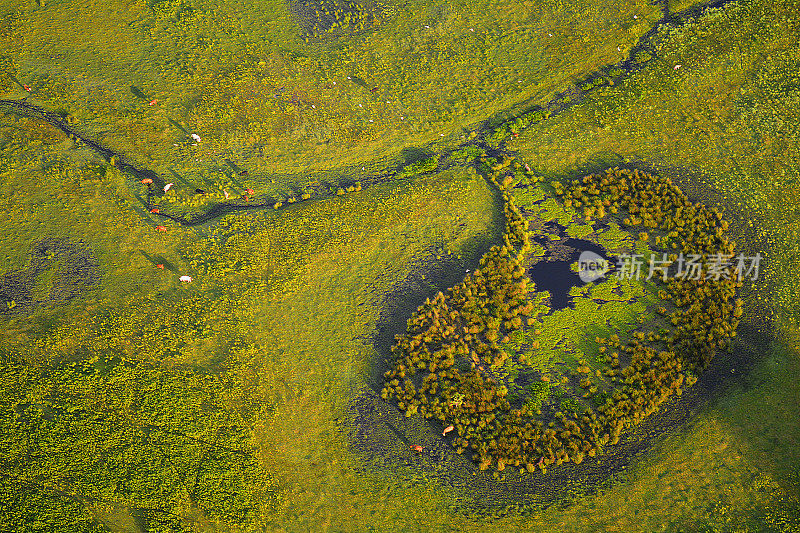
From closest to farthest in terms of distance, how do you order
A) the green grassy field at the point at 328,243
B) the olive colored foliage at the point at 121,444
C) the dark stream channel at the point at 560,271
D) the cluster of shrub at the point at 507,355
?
the olive colored foliage at the point at 121,444 → the green grassy field at the point at 328,243 → the cluster of shrub at the point at 507,355 → the dark stream channel at the point at 560,271

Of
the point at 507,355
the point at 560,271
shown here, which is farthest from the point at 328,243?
the point at 560,271

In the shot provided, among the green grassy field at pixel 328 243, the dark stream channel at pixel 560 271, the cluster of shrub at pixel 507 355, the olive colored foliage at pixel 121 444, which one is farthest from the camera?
the dark stream channel at pixel 560 271

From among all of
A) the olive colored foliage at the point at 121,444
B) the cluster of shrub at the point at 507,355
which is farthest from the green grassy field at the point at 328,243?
the cluster of shrub at the point at 507,355

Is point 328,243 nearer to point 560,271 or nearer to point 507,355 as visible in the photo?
point 507,355

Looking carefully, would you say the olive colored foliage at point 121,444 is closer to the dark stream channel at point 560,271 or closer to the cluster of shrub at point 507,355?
the cluster of shrub at point 507,355

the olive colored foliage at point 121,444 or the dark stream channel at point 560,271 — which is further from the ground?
the dark stream channel at point 560,271

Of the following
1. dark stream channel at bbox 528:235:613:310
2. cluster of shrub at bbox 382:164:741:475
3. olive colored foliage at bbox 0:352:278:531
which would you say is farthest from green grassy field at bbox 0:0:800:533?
cluster of shrub at bbox 382:164:741:475

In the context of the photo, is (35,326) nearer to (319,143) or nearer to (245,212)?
(245,212)
